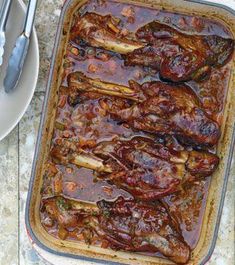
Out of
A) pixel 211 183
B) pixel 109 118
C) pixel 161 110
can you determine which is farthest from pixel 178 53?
pixel 211 183

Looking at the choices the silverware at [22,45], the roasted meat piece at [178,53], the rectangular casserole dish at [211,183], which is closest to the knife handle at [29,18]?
the silverware at [22,45]

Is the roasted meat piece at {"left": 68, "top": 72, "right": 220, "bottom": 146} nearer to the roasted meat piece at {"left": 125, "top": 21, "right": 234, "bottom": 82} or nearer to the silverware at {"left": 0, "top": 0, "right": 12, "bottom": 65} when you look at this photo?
the roasted meat piece at {"left": 125, "top": 21, "right": 234, "bottom": 82}

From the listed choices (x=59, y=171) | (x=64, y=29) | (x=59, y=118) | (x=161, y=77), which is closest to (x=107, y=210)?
(x=59, y=171)

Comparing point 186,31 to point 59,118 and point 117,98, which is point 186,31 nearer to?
point 117,98

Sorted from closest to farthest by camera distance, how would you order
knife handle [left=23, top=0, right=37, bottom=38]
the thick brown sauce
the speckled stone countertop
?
1. knife handle [left=23, top=0, right=37, bottom=38]
2. the thick brown sauce
3. the speckled stone countertop

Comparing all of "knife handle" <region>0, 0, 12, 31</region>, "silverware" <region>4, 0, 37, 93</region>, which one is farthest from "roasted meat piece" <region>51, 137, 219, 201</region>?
"knife handle" <region>0, 0, 12, 31</region>

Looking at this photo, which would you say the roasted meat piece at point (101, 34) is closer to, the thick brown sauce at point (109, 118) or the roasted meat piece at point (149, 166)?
the thick brown sauce at point (109, 118)

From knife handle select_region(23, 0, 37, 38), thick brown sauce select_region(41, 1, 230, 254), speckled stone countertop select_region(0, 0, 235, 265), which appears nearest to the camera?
knife handle select_region(23, 0, 37, 38)

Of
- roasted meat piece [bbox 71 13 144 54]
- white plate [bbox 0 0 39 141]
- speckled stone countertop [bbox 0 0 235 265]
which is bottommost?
speckled stone countertop [bbox 0 0 235 265]
